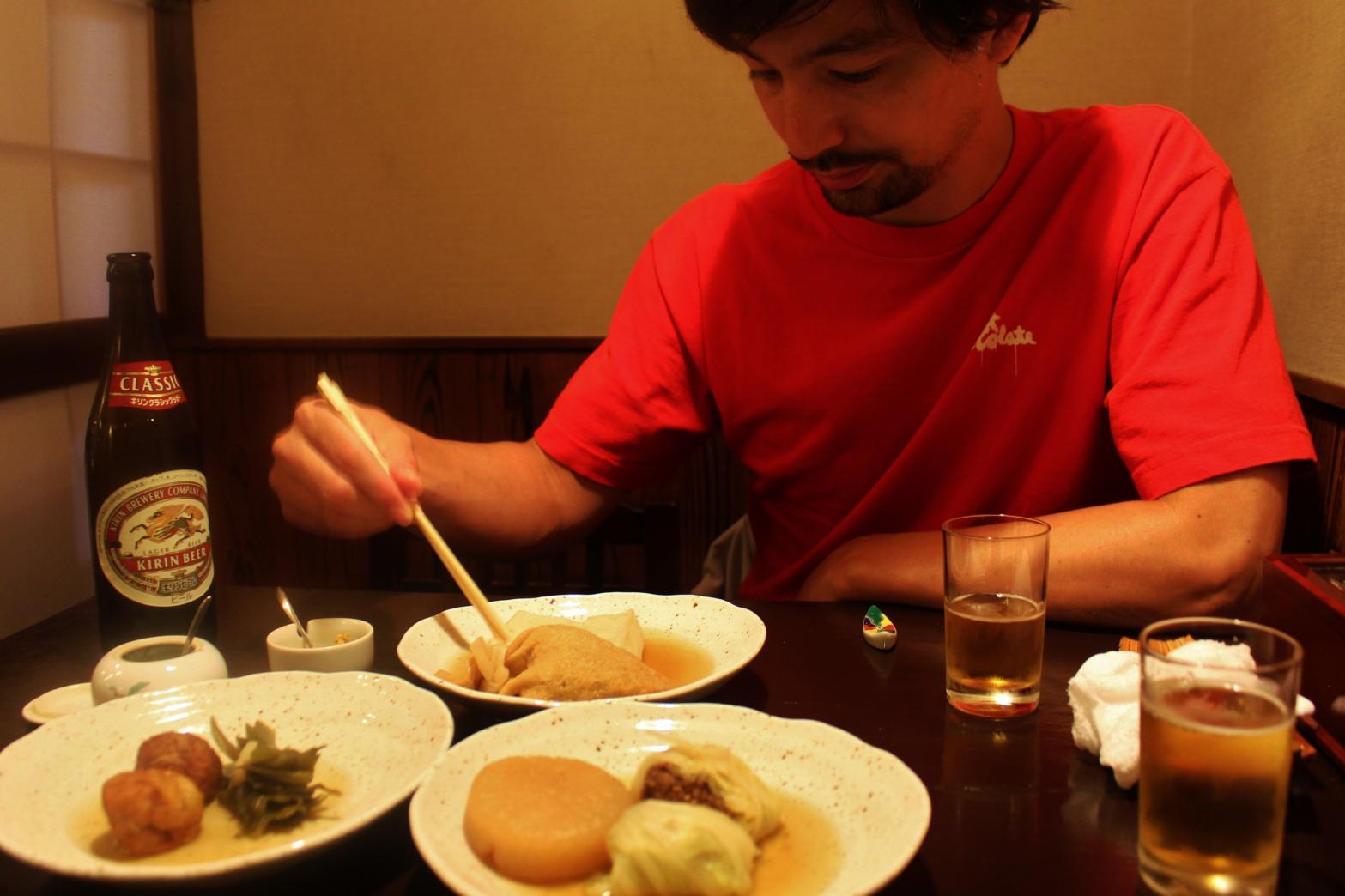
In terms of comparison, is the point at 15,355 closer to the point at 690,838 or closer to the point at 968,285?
the point at 968,285

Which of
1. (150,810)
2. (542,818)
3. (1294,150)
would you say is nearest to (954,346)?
(1294,150)

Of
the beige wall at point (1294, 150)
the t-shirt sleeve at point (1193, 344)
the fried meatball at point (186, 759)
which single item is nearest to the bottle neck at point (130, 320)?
the fried meatball at point (186, 759)

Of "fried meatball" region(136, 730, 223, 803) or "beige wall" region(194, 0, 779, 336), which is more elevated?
"beige wall" region(194, 0, 779, 336)

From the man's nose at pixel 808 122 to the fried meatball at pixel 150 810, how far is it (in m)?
1.01

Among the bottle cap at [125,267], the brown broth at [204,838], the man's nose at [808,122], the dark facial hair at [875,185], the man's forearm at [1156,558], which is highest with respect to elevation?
the man's nose at [808,122]

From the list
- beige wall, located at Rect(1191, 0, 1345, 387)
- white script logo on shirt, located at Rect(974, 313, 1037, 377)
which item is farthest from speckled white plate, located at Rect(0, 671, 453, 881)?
beige wall, located at Rect(1191, 0, 1345, 387)

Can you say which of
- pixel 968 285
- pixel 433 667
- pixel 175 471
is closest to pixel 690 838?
pixel 433 667

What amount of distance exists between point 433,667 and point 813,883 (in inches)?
19.9

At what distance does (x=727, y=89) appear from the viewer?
237 centimetres

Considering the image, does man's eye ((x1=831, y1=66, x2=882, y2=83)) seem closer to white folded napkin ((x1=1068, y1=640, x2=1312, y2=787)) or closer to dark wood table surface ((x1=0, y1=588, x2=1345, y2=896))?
dark wood table surface ((x1=0, y1=588, x2=1345, y2=896))

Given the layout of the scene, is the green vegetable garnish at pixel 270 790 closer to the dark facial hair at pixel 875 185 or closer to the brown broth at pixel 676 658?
the brown broth at pixel 676 658

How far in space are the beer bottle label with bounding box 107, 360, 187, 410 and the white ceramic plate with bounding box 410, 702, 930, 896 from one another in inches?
26.4

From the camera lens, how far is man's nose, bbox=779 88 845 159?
1311mm

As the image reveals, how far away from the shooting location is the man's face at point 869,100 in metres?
1.25
